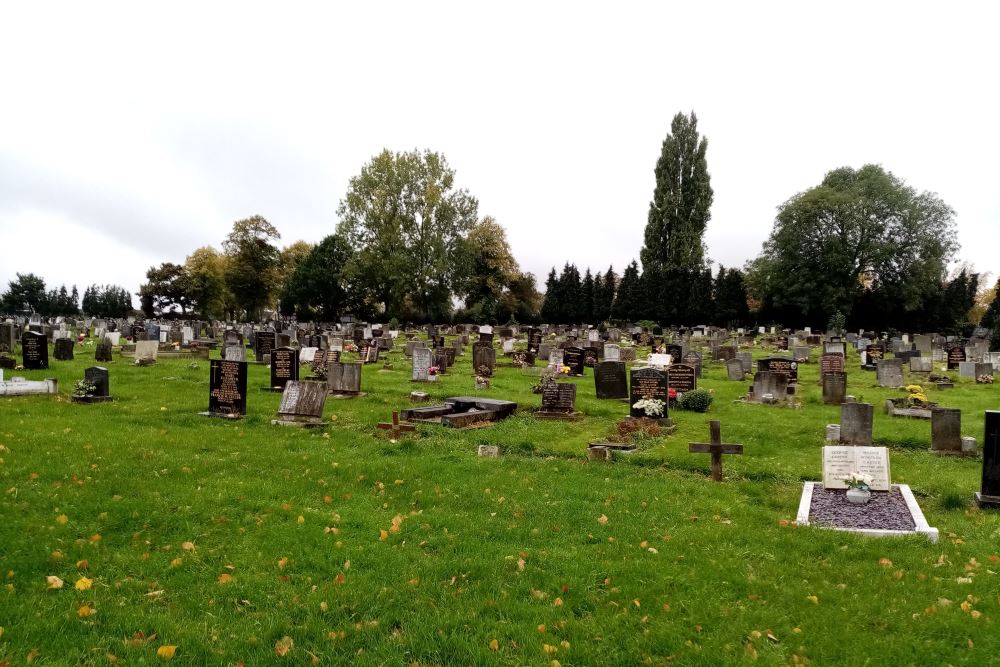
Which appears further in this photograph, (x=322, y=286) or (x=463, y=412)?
(x=322, y=286)

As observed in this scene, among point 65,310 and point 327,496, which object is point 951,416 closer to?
point 327,496

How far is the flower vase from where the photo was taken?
8555 millimetres

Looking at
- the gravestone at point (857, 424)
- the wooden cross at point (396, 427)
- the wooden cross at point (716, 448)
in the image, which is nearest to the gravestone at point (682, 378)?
the gravestone at point (857, 424)

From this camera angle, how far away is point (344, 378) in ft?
59.4

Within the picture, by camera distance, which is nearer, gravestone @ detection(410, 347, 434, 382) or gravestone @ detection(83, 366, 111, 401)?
gravestone @ detection(83, 366, 111, 401)

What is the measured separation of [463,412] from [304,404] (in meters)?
3.39

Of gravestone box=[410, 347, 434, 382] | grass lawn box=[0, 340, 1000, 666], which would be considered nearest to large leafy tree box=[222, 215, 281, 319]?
gravestone box=[410, 347, 434, 382]

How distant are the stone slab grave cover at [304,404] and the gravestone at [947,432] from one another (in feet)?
37.9

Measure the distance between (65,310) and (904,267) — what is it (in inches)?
3917

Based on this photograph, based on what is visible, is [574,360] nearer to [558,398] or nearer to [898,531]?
[558,398]

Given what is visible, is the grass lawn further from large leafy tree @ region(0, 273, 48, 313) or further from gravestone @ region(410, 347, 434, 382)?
large leafy tree @ region(0, 273, 48, 313)

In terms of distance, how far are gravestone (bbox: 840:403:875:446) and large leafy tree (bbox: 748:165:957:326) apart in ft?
159

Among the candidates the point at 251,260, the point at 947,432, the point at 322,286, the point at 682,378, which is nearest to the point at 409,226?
the point at 322,286

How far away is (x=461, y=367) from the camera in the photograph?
26359mm
